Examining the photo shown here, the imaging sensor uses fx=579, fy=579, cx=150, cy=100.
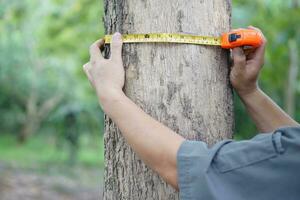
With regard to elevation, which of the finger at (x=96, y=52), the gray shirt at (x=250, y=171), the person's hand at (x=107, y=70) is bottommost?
the gray shirt at (x=250, y=171)

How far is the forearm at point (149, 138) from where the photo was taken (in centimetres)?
171

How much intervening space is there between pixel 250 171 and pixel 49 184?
10.00m

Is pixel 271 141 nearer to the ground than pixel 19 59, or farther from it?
nearer to the ground

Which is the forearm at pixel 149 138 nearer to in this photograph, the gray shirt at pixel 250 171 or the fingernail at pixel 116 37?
the gray shirt at pixel 250 171

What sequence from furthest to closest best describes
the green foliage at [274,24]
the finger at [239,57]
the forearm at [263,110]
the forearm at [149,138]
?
the green foliage at [274,24] → the forearm at [263,110] → the finger at [239,57] → the forearm at [149,138]

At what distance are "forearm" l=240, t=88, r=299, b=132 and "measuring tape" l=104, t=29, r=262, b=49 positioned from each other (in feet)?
0.85

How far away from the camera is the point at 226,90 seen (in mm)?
2135

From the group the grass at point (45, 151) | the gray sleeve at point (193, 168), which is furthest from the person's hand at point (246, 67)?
the grass at point (45, 151)

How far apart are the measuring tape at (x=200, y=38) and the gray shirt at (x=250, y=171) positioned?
20.2 inches

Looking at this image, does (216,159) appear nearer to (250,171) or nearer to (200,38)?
(250,171)

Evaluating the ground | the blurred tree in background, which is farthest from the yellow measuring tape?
the blurred tree in background

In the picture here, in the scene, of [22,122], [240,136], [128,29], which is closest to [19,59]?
[22,122]

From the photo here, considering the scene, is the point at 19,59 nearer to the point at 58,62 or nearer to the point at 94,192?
the point at 58,62

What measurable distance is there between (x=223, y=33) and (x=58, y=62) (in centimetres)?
1981
